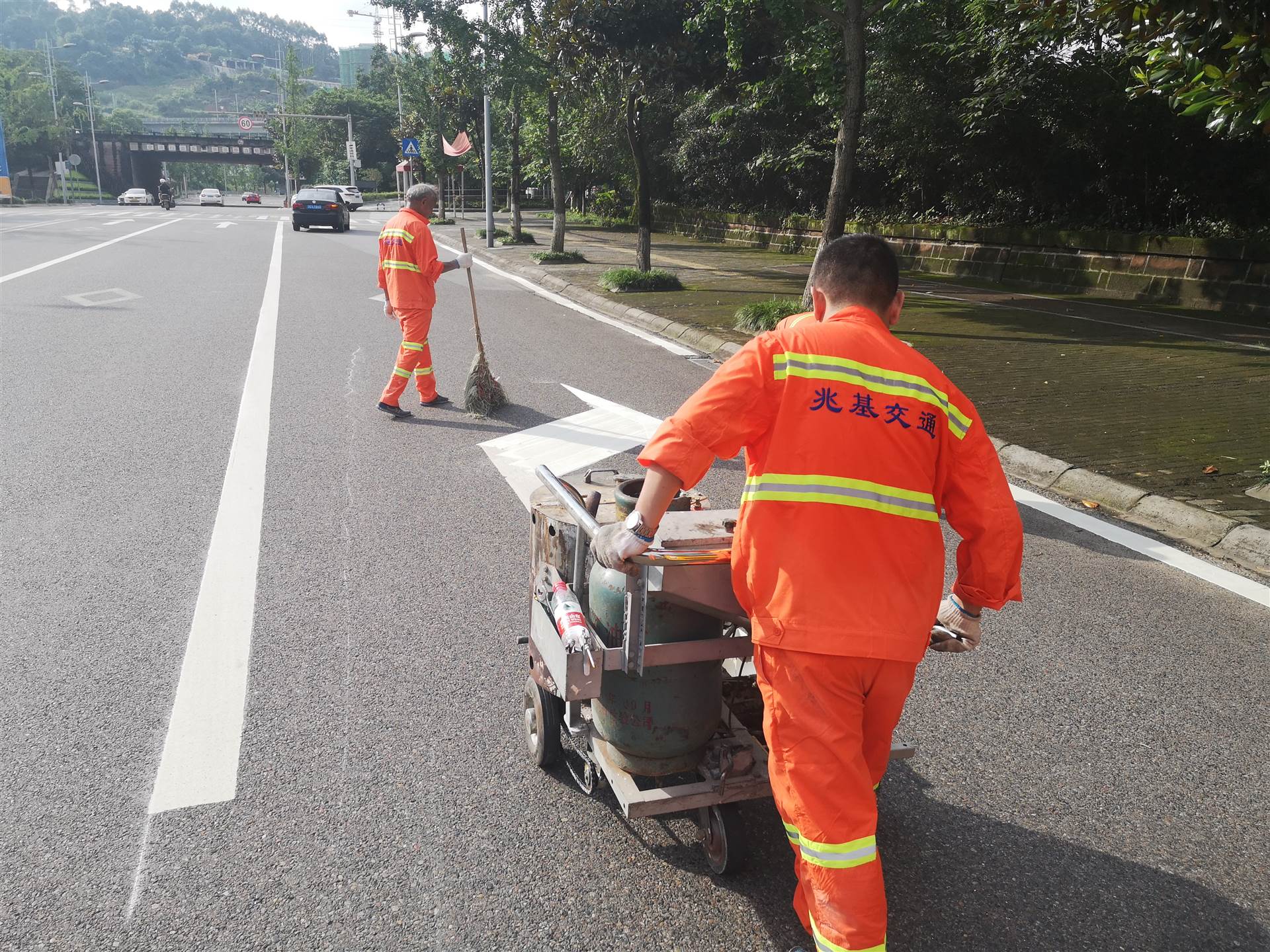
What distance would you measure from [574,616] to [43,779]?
1.80 metres

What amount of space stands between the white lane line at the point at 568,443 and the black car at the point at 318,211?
27240mm

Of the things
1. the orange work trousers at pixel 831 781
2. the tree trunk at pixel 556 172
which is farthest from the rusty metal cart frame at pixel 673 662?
the tree trunk at pixel 556 172

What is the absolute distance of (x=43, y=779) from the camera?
3.04 metres

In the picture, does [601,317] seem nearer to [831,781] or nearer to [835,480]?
[835,480]

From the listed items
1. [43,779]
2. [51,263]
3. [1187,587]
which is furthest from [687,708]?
[51,263]

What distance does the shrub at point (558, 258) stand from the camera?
66.8 ft

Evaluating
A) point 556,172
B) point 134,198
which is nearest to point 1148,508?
point 556,172

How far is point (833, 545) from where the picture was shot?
2.23 meters

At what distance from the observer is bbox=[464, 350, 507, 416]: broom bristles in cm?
772

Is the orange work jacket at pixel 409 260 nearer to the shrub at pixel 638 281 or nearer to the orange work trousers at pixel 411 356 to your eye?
the orange work trousers at pixel 411 356

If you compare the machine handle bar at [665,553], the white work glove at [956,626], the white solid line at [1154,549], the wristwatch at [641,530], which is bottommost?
the white solid line at [1154,549]

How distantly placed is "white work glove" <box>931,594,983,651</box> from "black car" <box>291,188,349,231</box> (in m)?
32.8

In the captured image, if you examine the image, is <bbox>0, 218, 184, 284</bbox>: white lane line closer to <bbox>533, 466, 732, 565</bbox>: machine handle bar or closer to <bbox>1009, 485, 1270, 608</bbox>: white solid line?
<bbox>1009, 485, 1270, 608</bbox>: white solid line

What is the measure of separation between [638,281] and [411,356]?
28.2ft
